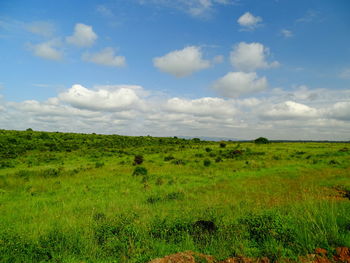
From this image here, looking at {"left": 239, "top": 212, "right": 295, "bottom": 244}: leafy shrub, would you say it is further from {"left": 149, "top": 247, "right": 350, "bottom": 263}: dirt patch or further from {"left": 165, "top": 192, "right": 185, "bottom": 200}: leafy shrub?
{"left": 165, "top": 192, "right": 185, "bottom": 200}: leafy shrub

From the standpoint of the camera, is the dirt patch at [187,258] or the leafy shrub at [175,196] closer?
the dirt patch at [187,258]

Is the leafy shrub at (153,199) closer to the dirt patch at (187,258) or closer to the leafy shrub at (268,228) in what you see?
the leafy shrub at (268,228)

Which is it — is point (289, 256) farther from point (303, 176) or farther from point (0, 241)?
point (303, 176)

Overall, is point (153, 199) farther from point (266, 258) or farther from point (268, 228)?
point (266, 258)

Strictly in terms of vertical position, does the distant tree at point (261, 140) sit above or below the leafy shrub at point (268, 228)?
above

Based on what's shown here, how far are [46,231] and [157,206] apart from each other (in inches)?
186

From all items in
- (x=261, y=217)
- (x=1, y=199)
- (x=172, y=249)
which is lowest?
(x=1, y=199)

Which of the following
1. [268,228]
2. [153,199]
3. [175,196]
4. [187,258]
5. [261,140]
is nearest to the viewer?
[187,258]

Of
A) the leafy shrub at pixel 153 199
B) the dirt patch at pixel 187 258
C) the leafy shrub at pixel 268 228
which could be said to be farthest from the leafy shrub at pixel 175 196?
the dirt patch at pixel 187 258

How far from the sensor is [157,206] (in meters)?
10.0

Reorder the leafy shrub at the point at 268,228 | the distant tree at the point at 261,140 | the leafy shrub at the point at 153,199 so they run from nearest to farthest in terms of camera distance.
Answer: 1. the leafy shrub at the point at 268,228
2. the leafy shrub at the point at 153,199
3. the distant tree at the point at 261,140

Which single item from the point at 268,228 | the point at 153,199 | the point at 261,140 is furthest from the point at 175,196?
the point at 261,140

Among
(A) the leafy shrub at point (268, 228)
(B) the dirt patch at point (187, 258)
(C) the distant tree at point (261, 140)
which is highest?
(C) the distant tree at point (261, 140)

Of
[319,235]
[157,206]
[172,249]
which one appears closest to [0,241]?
[172,249]
